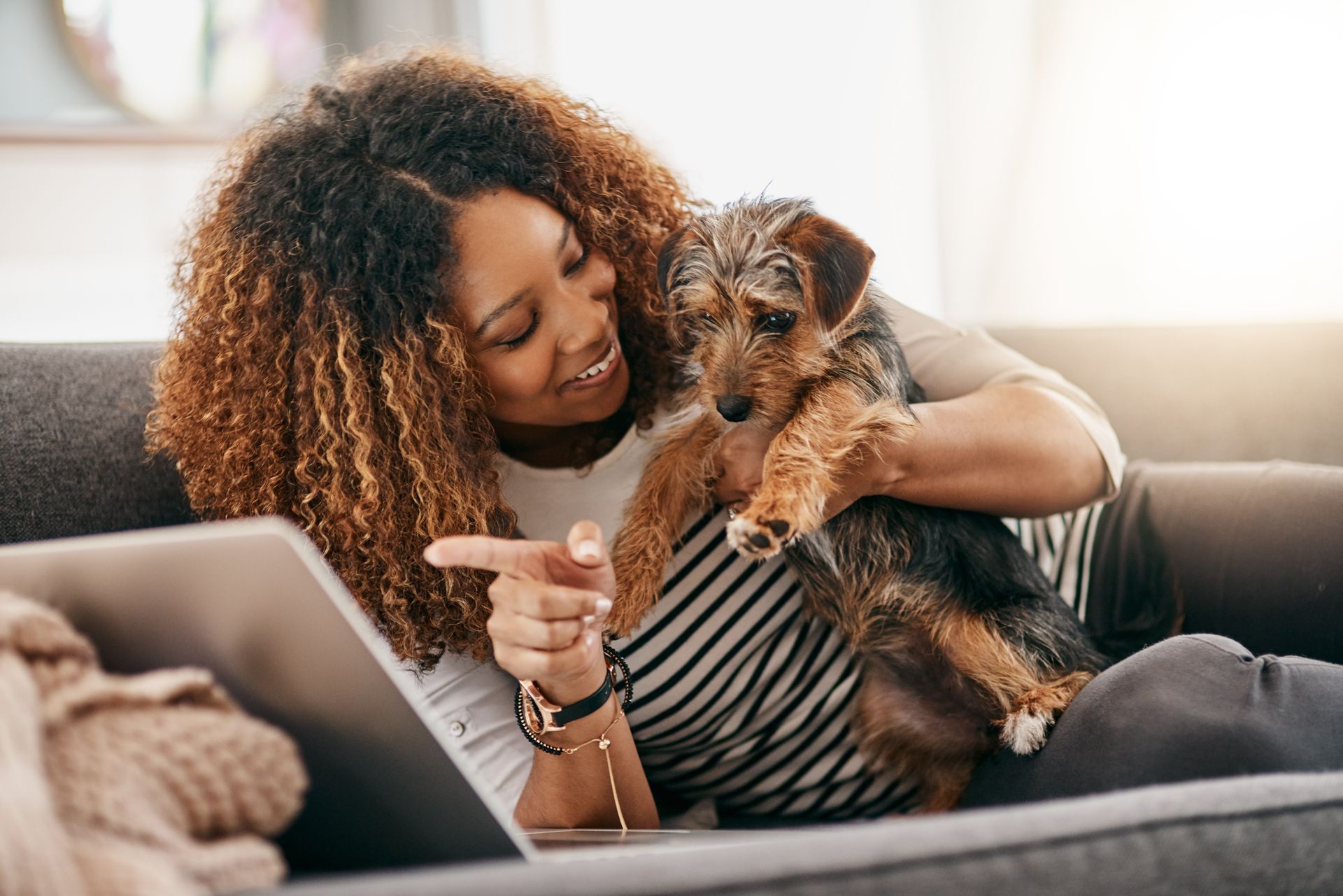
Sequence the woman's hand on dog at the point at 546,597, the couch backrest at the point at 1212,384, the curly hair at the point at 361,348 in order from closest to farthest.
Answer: the woman's hand on dog at the point at 546,597 < the curly hair at the point at 361,348 < the couch backrest at the point at 1212,384

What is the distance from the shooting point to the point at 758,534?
4.48 feet

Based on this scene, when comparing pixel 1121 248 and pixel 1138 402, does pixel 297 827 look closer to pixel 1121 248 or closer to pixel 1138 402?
pixel 1138 402

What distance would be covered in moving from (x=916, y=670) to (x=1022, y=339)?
104 cm

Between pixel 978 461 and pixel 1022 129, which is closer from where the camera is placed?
pixel 978 461

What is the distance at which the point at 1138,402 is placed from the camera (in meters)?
2.22

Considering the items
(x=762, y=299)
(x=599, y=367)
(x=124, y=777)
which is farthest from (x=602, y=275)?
(x=124, y=777)

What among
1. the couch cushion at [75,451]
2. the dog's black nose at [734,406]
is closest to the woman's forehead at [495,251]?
the dog's black nose at [734,406]

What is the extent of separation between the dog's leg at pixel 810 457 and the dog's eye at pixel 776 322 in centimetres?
12

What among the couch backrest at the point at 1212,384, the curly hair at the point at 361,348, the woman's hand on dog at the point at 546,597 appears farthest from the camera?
the couch backrest at the point at 1212,384

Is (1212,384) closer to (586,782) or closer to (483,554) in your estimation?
(586,782)

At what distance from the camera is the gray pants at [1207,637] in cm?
110

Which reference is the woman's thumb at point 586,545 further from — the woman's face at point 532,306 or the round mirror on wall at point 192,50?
the round mirror on wall at point 192,50

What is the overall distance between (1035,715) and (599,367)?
868 millimetres

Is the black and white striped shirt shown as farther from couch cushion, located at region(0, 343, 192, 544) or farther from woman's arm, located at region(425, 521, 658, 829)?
couch cushion, located at region(0, 343, 192, 544)
